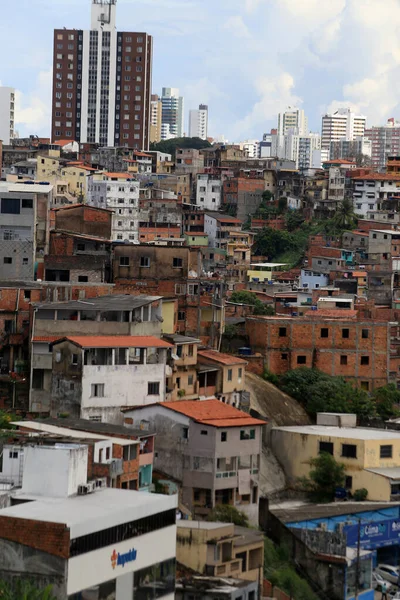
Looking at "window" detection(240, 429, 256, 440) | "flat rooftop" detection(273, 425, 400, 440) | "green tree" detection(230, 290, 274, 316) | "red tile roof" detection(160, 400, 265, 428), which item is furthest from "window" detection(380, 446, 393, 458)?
"green tree" detection(230, 290, 274, 316)

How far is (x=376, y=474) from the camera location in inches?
1560

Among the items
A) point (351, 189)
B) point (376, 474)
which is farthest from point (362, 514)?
point (351, 189)

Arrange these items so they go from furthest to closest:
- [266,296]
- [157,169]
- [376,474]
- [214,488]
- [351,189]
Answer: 1. [157,169]
2. [351,189]
3. [266,296]
4. [376,474]
5. [214,488]

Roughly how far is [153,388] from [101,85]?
74.2m

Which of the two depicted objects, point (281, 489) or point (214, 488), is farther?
point (281, 489)

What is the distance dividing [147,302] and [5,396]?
513cm

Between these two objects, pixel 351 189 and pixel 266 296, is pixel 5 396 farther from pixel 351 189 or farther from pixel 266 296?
pixel 351 189

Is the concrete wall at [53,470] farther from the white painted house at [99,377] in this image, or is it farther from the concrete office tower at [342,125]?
the concrete office tower at [342,125]

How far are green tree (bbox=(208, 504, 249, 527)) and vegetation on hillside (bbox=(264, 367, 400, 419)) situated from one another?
9910 mm

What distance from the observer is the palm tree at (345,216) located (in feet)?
251

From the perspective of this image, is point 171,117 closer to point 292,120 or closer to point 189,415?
point 292,120

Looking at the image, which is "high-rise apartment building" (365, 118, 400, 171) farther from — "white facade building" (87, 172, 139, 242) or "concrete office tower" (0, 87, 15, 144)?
"white facade building" (87, 172, 139, 242)

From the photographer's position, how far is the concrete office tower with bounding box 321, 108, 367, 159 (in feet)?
588

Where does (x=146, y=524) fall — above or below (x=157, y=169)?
below
